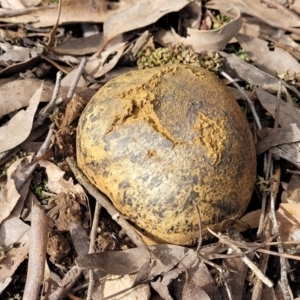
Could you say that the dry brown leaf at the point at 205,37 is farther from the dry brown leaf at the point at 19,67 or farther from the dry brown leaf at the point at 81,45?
the dry brown leaf at the point at 19,67

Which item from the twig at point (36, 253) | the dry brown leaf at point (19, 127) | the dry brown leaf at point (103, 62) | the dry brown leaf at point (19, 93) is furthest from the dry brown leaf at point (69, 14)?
the twig at point (36, 253)

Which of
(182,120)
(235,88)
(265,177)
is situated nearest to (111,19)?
(235,88)

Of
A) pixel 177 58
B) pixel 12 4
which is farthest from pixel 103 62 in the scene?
pixel 12 4

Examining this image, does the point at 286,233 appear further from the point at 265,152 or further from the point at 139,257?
the point at 139,257

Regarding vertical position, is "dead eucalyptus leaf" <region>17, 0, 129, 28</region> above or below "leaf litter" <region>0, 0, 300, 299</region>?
above

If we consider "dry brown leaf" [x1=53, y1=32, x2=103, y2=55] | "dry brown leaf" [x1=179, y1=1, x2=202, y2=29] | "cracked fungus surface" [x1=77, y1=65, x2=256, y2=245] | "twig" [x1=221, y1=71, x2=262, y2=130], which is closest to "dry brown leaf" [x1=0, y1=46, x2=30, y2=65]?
"dry brown leaf" [x1=53, y1=32, x2=103, y2=55]

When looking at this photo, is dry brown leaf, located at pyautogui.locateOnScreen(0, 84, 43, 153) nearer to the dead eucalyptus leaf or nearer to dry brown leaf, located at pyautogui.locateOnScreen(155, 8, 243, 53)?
the dead eucalyptus leaf
